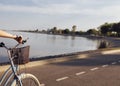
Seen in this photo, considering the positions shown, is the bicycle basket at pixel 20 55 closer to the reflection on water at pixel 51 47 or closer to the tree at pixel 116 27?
the reflection on water at pixel 51 47

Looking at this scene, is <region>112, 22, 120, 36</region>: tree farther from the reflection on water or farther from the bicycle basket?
the bicycle basket

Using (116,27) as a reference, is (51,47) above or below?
below

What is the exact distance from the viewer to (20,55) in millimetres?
4129

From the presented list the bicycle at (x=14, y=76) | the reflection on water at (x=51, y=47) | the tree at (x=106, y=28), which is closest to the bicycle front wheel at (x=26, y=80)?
the bicycle at (x=14, y=76)

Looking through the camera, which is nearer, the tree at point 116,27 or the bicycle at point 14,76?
the bicycle at point 14,76

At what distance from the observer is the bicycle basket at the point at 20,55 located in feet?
13.4

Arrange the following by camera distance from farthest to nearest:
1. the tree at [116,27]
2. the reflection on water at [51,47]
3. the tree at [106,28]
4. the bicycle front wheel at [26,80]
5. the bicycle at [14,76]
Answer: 1. the tree at [106,28]
2. the tree at [116,27]
3. the reflection on water at [51,47]
4. the bicycle front wheel at [26,80]
5. the bicycle at [14,76]

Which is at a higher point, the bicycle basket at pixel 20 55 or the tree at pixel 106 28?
the bicycle basket at pixel 20 55

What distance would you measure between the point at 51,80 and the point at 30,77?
17.0ft

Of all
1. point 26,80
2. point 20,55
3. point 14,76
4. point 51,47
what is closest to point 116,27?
point 51,47

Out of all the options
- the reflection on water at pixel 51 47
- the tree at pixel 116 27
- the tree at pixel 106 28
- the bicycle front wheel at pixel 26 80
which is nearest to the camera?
the bicycle front wheel at pixel 26 80

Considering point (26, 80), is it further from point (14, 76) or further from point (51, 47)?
point (51, 47)

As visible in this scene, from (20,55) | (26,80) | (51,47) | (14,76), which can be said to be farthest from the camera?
(51,47)

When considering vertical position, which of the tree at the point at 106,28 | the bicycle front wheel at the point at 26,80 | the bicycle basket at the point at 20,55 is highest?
the bicycle basket at the point at 20,55
